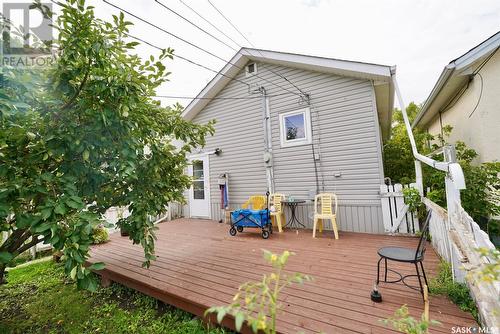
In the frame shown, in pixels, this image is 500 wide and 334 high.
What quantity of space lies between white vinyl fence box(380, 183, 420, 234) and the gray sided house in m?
0.14

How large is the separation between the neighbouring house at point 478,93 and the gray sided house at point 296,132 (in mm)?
1189

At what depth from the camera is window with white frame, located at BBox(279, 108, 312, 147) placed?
5.77 meters

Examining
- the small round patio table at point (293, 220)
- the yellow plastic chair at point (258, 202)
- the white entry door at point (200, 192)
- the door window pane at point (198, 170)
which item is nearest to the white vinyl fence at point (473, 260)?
the small round patio table at point (293, 220)

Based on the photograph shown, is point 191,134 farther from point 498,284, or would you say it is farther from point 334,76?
point 334,76

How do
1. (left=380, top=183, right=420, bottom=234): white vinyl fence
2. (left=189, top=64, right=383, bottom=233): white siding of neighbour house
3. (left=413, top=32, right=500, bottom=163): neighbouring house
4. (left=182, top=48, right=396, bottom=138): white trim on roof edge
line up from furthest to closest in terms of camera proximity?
(left=189, top=64, right=383, bottom=233): white siding of neighbour house
(left=182, top=48, right=396, bottom=138): white trim on roof edge
(left=380, top=183, right=420, bottom=234): white vinyl fence
(left=413, top=32, right=500, bottom=163): neighbouring house

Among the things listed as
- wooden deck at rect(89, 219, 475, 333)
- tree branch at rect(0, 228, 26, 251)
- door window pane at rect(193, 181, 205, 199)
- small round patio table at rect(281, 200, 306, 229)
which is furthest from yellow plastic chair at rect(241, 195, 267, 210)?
tree branch at rect(0, 228, 26, 251)

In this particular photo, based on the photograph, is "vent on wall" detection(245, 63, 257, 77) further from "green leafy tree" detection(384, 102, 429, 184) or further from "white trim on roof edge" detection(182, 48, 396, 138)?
"green leafy tree" detection(384, 102, 429, 184)

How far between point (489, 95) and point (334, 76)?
287 cm

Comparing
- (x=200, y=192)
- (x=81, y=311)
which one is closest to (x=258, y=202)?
(x=200, y=192)

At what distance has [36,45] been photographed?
207 centimetres

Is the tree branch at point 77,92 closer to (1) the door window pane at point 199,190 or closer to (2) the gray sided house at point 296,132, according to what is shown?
(2) the gray sided house at point 296,132

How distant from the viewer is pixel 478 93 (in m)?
4.49

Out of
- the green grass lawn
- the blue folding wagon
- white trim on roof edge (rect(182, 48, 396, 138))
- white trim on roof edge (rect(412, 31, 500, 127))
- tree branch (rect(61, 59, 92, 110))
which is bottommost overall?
the green grass lawn

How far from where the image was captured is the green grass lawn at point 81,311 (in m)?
2.63
